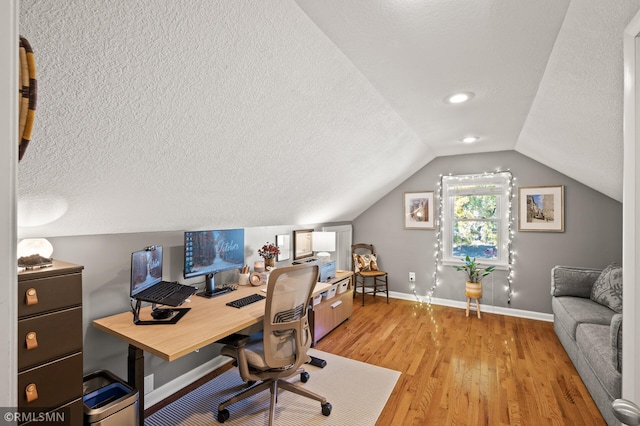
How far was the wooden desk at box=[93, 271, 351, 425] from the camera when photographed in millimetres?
1561

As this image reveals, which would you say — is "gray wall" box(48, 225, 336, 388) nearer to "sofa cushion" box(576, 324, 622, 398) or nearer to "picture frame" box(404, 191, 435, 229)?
"sofa cushion" box(576, 324, 622, 398)

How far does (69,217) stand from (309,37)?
65.9 inches

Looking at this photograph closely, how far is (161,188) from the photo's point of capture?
1916 millimetres

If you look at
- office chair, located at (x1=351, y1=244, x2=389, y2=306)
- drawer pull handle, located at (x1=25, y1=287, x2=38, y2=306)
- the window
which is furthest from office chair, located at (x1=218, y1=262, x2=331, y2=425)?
the window

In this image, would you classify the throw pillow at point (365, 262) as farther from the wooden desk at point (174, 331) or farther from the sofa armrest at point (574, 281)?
the wooden desk at point (174, 331)

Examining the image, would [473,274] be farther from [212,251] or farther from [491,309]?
[212,251]

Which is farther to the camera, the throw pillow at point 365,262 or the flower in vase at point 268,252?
the throw pillow at point 365,262

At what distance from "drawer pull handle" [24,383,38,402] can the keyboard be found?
1.09m

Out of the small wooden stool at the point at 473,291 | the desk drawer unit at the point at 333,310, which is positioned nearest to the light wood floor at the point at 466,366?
the desk drawer unit at the point at 333,310

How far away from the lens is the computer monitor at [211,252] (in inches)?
92.9

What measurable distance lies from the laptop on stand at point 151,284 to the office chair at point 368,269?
3.15 m

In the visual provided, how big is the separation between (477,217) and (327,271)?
2.49 meters

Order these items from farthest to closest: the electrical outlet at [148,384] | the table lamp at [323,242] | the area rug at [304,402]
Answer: the table lamp at [323,242] < the electrical outlet at [148,384] < the area rug at [304,402]

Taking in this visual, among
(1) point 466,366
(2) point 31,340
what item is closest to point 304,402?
(1) point 466,366
